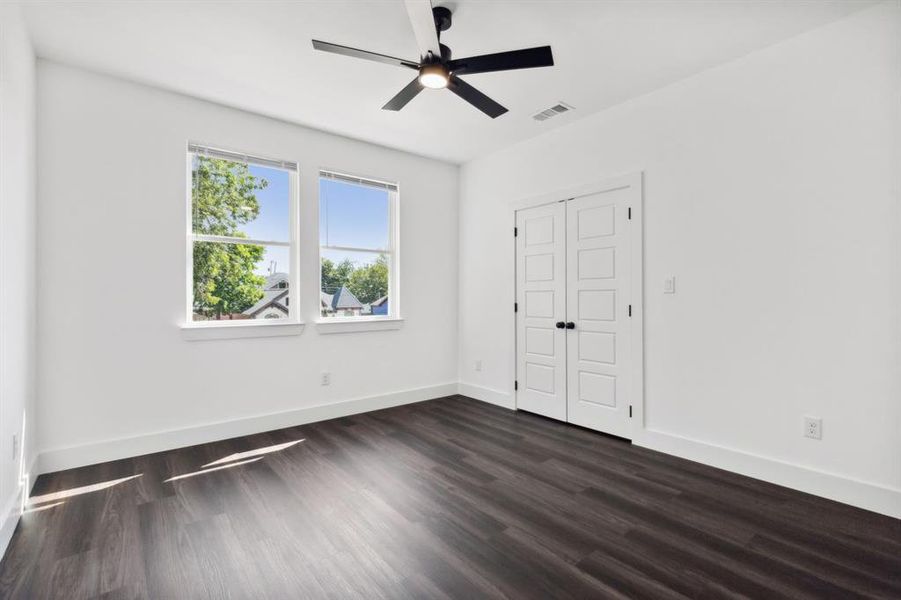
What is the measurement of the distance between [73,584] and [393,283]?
3.55m

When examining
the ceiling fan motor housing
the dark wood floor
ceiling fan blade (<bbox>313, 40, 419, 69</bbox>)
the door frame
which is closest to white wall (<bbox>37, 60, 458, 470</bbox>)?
the dark wood floor

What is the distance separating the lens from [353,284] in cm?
458

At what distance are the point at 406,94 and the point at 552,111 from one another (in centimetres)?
160

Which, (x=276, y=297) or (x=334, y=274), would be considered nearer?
(x=276, y=297)

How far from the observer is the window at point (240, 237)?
3.60 meters

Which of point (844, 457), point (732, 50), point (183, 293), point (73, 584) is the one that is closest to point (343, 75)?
point (183, 293)

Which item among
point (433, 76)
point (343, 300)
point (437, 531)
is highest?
point (433, 76)

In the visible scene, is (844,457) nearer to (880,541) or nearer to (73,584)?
(880,541)

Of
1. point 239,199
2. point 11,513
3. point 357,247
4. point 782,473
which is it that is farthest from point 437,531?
point 239,199

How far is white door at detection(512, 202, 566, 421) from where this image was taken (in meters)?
4.20

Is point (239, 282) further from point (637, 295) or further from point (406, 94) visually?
point (637, 295)

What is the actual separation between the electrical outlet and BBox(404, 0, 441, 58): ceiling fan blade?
3218mm

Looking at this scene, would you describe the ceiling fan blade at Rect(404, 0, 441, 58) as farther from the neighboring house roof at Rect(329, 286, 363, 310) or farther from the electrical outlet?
the electrical outlet

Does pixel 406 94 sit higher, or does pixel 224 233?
pixel 406 94
